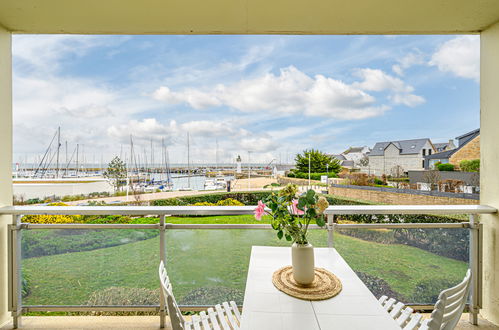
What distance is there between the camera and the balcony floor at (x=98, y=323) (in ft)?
7.00

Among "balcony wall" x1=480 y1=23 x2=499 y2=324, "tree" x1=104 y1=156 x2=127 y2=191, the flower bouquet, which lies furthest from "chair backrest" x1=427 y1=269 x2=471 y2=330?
"tree" x1=104 y1=156 x2=127 y2=191

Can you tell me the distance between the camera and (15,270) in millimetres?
2172

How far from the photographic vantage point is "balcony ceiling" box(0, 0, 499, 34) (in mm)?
1928

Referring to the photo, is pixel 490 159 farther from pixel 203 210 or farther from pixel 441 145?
pixel 203 210

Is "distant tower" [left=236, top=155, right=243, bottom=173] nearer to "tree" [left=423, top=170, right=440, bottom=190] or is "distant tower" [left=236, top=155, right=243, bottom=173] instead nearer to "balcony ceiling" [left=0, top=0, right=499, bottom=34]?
"balcony ceiling" [left=0, top=0, right=499, bottom=34]

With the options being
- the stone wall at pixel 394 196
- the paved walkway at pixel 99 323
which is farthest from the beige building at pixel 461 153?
the paved walkway at pixel 99 323

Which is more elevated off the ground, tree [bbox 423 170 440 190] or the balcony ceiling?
the balcony ceiling

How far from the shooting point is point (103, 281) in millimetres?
2209

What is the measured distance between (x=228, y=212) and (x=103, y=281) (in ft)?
4.49

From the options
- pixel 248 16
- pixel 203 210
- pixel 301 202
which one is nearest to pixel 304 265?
pixel 301 202

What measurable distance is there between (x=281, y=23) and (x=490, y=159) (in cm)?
235

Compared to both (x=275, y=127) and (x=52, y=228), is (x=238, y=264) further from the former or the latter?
(x=275, y=127)

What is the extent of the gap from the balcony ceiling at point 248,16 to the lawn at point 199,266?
1.79 metres

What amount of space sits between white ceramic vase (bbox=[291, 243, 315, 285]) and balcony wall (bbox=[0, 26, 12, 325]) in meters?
2.63
